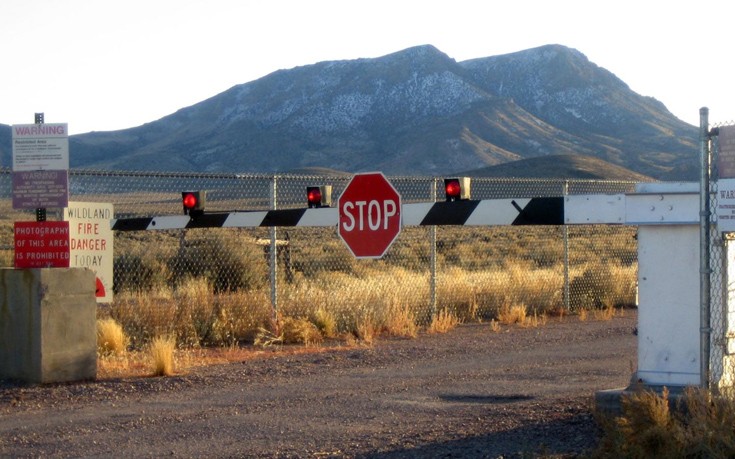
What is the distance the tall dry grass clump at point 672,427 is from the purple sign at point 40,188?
6012 millimetres

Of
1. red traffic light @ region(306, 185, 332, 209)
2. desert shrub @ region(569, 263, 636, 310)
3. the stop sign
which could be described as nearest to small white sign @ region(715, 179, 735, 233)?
the stop sign

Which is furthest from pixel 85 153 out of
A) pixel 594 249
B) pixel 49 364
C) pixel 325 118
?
pixel 49 364

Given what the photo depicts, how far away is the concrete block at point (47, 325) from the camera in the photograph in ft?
33.2

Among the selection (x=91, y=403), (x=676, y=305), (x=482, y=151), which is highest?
(x=482, y=151)

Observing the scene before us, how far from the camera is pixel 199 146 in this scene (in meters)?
92.8

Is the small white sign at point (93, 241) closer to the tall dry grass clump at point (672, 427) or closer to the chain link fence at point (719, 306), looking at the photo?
the tall dry grass clump at point (672, 427)

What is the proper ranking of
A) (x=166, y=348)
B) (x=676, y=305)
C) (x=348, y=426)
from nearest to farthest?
(x=676, y=305), (x=348, y=426), (x=166, y=348)

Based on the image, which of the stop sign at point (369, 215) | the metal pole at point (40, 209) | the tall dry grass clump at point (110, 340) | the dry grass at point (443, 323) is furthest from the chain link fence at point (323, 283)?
the stop sign at point (369, 215)

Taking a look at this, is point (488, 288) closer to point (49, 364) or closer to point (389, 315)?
point (389, 315)

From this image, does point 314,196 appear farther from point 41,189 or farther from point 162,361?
point 41,189

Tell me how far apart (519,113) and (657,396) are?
8865 centimetres

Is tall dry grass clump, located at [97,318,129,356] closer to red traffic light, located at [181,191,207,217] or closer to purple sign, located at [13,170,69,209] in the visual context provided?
red traffic light, located at [181,191,207,217]

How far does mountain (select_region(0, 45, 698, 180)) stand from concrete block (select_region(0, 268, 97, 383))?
63.0m

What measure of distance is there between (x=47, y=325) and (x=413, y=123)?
86504 millimetres
